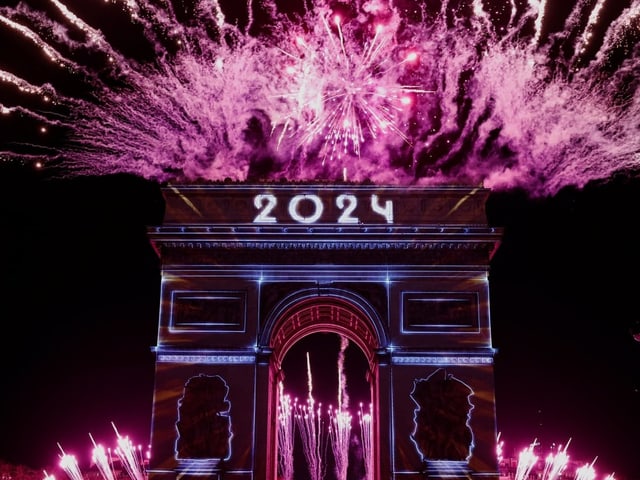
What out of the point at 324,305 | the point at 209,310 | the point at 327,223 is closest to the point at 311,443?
the point at 324,305

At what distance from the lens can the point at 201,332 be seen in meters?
23.4

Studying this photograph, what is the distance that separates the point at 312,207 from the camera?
24516 millimetres

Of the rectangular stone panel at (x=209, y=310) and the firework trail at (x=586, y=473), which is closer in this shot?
the rectangular stone panel at (x=209, y=310)

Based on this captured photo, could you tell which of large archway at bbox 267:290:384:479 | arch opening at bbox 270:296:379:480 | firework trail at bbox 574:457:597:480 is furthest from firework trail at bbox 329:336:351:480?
firework trail at bbox 574:457:597:480

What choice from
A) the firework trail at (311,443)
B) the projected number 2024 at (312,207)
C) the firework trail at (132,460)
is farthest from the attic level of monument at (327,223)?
the firework trail at (311,443)

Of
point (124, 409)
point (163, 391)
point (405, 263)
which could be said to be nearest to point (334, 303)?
point (405, 263)

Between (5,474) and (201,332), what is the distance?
20370mm

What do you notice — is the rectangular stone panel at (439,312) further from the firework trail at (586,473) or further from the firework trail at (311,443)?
the firework trail at (311,443)

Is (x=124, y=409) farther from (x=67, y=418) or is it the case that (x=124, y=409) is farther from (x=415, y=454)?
(x=415, y=454)

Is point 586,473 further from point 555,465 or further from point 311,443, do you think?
point 311,443

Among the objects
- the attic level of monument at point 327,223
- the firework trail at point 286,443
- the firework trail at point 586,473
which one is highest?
the attic level of monument at point 327,223

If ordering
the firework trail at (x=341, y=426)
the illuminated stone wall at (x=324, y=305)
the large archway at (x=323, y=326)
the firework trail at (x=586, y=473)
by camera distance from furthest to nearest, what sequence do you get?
1. the firework trail at (x=341, y=426)
2. the firework trail at (x=586, y=473)
3. the large archway at (x=323, y=326)
4. the illuminated stone wall at (x=324, y=305)

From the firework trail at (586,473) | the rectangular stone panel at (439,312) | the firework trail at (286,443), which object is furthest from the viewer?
the firework trail at (286,443)

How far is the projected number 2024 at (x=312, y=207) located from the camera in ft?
79.8
